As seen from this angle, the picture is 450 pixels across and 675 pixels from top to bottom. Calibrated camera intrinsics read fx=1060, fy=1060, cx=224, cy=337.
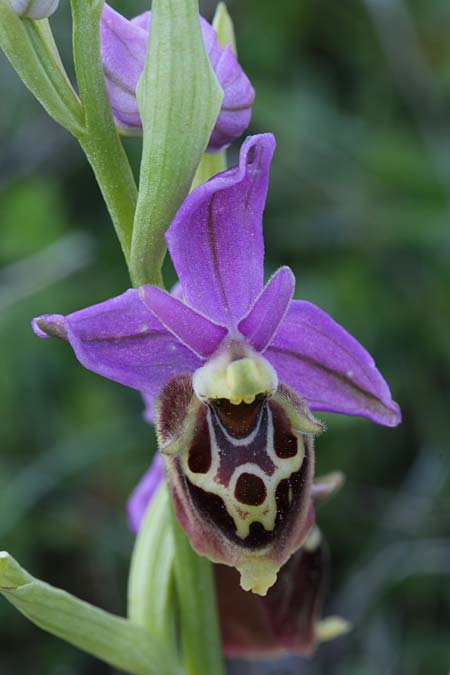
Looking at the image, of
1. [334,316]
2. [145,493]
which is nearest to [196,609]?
[145,493]

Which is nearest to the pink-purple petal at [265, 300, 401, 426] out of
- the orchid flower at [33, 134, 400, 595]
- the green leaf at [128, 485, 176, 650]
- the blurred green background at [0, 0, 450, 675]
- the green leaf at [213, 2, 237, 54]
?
the orchid flower at [33, 134, 400, 595]

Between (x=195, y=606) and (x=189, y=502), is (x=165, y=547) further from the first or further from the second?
(x=189, y=502)

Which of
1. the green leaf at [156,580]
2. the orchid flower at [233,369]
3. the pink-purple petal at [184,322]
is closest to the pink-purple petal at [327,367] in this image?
Result: the orchid flower at [233,369]


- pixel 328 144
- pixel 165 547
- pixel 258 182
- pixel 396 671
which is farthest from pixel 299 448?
pixel 328 144

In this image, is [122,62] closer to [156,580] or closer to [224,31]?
[224,31]

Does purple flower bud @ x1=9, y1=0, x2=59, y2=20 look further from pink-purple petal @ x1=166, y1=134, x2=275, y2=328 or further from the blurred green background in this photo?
the blurred green background

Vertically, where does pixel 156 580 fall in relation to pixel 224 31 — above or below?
below
